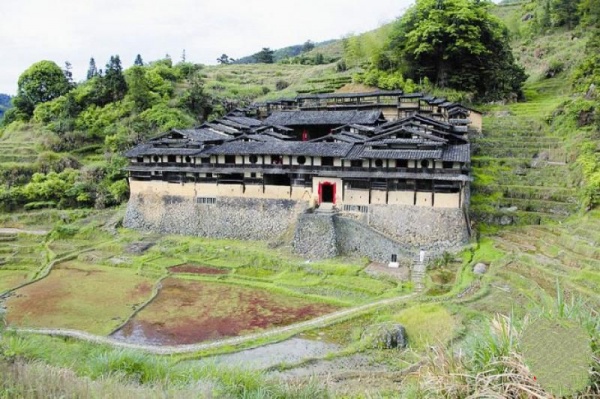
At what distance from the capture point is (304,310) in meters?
22.5

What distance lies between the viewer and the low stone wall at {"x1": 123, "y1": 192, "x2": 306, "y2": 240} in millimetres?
32656

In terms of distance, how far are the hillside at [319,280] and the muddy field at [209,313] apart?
0.15m

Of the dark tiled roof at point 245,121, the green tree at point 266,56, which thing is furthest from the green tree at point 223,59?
the dark tiled roof at point 245,121

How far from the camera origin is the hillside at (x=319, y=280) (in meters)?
6.97

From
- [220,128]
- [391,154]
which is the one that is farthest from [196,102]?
[391,154]

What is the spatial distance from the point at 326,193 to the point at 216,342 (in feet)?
49.9

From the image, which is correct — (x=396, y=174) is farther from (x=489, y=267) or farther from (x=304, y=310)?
(x=304, y=310)

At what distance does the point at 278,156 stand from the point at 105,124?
99.5 feet

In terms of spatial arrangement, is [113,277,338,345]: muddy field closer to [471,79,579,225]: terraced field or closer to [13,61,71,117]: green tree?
[471,79,579,225]: terraced field

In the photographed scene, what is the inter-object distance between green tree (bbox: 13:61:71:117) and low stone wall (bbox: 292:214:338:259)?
4615 cm

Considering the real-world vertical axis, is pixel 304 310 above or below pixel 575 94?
below

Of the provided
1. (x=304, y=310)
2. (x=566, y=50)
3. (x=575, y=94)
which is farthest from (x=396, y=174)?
(x=566, y=50)

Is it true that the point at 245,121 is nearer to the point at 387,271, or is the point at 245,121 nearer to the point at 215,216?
the point at 215,216

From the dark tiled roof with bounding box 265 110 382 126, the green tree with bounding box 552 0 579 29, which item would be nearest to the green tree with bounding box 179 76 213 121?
the dark tiled roof with bounding box 265 110 382 126
